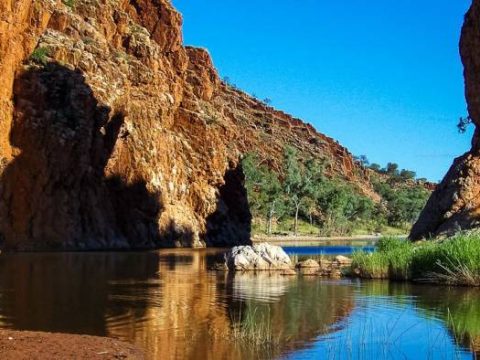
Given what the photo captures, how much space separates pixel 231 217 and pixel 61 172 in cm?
3969

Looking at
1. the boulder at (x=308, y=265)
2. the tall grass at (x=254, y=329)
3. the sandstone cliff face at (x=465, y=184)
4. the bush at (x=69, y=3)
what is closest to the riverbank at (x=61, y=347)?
the tall grass at (x=254, y=329)

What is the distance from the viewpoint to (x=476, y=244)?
25.3 m

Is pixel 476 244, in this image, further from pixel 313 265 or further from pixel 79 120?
pixel 79 120

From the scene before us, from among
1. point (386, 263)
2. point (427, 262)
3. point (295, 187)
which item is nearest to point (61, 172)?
point (386, 263)

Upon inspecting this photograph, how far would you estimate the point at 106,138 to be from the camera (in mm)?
75875

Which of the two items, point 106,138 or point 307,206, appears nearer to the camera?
point 106,138

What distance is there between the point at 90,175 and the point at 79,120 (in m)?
6.23

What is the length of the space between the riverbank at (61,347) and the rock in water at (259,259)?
73.4 ft

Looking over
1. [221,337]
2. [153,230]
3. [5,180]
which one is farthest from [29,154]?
[221,337]

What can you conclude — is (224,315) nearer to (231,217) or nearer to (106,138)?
(106,138)

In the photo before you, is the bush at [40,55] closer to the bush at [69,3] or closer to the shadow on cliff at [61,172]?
the shadow on cliff at [61,172]

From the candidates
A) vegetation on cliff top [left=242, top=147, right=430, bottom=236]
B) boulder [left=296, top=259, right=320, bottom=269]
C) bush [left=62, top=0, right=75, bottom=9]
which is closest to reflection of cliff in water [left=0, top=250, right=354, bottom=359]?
boulder [left=296, top=259, right=320, bottom=269]

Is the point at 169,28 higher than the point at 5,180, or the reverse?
the point at 169,28

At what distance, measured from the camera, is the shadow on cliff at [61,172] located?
61869mm
